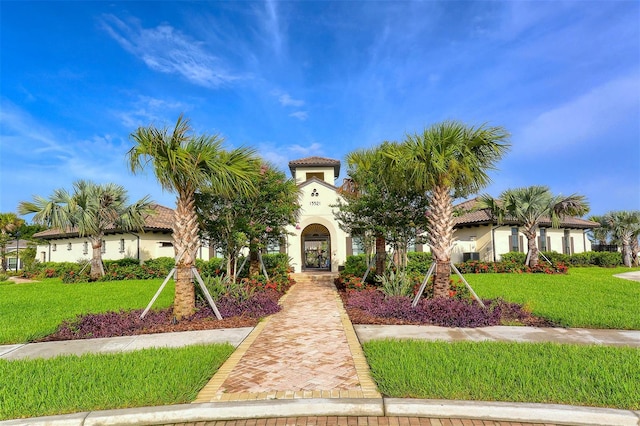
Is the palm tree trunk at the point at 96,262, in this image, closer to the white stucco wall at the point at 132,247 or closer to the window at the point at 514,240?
the white stucco wall at the point at 132,247

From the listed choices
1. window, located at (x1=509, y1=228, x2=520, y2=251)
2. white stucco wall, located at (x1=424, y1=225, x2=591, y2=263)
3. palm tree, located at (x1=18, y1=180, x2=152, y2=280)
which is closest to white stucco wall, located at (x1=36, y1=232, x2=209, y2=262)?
palm tree, located at (x1=18, y1=180, x2=152, y2=280)

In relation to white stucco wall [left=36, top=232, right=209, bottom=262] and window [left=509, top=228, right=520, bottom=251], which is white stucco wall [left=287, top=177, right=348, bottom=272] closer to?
white stucco wall [left=36, top=232, right=209, bottom=262]

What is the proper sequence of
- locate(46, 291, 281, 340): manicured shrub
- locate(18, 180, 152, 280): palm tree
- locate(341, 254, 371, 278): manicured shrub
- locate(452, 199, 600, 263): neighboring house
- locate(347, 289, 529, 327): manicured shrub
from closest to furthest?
locate(46, 291, 281, 340): manicured shrub < locate(347, 289, 529, 327): manicured shrub < locate(341, 254, 371, 278): manicured shrub < locate(18, 180, 152, 280): palm tree < locate(452, 199, 600, 263): neighboring house

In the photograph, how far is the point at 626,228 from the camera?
27219 millimetres

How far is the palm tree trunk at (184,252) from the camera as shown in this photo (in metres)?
8.62

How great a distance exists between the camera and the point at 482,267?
2088cm

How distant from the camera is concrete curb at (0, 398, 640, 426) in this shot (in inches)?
148

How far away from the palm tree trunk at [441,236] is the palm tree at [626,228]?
85.4ft

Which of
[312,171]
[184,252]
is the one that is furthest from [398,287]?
[312,171]

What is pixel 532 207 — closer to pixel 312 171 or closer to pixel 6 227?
pixel 312 171

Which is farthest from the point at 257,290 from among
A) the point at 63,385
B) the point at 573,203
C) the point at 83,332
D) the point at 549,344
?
the point at 573,203

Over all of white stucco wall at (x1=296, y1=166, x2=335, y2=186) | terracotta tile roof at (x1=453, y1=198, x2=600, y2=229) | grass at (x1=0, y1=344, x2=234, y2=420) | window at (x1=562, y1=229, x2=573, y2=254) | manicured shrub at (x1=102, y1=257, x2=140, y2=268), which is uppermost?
white stucco wall at (x1=296, y1=166, x2=335, y2=186)

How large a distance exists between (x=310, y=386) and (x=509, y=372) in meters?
2.63

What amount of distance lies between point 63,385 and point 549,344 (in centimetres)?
731
